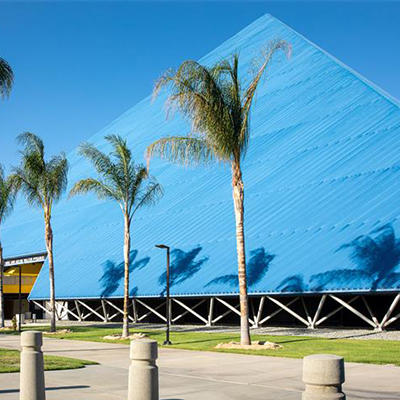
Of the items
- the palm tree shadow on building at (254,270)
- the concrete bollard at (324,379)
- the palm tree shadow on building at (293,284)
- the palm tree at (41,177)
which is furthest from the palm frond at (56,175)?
the concrete bollard at (324,379)

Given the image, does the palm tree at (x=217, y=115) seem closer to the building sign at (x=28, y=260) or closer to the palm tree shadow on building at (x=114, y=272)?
the palm tree shadow on building at (x=114, y=272)

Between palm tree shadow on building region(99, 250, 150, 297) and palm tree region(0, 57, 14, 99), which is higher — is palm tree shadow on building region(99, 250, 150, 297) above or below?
below

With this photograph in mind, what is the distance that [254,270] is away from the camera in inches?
1124

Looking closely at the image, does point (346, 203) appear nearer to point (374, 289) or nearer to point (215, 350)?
point (374, 289)

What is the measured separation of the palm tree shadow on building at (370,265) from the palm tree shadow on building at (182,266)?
7.68 meters

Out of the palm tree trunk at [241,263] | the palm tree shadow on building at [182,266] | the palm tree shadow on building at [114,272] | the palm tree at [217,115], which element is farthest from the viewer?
the palm tree shadow on building at [114,272]

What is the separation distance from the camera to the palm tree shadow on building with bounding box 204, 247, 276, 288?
1103 inches

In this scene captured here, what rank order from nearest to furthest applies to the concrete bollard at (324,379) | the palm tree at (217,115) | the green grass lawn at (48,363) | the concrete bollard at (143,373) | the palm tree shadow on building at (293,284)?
the concrete bollard at (324,379) → the concrete bollard at (143,373) → the green grass lawn at (48,363) → the palm tree at (217,115) → the palm tree shadow on building at (293,284)

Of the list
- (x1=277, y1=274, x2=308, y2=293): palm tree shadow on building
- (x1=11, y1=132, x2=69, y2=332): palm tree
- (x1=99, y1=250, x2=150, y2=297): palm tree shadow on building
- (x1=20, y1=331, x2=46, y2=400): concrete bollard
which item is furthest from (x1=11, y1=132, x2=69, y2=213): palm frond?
(x1=20, y1=331, x2=46, y2=400): concrete bollard

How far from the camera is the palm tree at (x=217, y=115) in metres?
21.7

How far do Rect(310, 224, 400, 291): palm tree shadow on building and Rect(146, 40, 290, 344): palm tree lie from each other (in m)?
4.58

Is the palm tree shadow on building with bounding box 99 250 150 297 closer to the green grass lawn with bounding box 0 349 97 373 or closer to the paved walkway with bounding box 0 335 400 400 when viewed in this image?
the paved walkway with bounding box 0 335 400 400

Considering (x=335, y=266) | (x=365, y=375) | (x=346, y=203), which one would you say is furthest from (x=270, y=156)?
(x=365, y=375)

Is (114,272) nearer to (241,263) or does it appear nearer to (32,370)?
(241,263)
